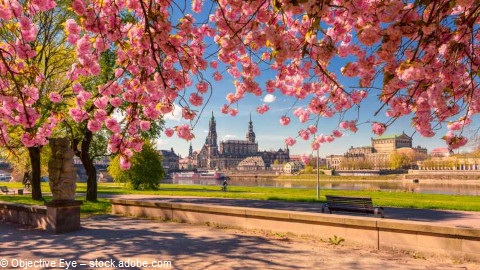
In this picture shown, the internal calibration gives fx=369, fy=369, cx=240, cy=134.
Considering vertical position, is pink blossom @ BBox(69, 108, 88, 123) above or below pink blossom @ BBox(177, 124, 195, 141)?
above

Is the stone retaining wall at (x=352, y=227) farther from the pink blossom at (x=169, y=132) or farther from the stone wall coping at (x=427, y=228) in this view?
the pink blossom at (x=169, y=132)

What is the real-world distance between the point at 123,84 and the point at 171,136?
162 cm

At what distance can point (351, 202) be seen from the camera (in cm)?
1387

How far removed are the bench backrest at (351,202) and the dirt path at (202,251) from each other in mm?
4163

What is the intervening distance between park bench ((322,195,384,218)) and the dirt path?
4.01 metres

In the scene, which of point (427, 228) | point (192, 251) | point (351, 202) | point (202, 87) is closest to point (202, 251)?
point (192, 251)

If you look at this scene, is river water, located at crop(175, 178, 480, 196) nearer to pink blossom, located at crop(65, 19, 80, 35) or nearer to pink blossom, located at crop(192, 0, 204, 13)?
pink blossom, located at crop(192, 0, 204, 13)

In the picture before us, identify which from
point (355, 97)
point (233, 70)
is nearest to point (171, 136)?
point (233, 70)

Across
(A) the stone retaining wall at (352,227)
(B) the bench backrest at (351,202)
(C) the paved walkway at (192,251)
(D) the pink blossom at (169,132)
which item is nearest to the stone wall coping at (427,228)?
(A) the stone retaining wall at (352,227)

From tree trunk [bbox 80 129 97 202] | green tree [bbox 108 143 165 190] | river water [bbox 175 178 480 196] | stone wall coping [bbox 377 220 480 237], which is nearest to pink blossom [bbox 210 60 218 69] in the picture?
stone wall coping [bbox 377 220 480 237]

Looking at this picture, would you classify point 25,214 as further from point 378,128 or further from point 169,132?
point 378,128

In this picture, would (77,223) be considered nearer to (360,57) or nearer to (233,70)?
(233,70)

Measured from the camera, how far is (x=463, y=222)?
45.9 ft

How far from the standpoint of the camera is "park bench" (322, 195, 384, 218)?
13266 millimetres
